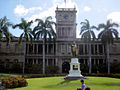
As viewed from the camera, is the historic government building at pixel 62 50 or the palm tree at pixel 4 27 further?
the historic government building at pixel 62 50

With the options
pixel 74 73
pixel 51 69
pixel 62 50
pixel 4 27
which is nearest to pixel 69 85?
pixel 74 73

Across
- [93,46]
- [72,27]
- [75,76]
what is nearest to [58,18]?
→ [72,27]

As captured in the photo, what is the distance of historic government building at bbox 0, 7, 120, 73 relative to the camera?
4638 centimetres

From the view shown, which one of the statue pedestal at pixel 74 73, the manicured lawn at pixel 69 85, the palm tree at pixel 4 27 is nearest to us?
the manicured lawn at pixel 69 85

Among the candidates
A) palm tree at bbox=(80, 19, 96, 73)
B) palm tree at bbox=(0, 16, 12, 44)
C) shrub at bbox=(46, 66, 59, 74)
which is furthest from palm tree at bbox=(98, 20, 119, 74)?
palm tree at bbox=(0, 16, 12, 44)

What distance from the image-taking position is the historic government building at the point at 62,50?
152 feet

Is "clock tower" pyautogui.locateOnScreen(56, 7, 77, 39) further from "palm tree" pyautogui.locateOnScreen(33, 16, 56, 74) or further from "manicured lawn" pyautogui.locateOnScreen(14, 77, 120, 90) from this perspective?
"manicured lawn" pyautogui.locateOnScreen(14, 77, 120, 90)

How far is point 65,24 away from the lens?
47500mm

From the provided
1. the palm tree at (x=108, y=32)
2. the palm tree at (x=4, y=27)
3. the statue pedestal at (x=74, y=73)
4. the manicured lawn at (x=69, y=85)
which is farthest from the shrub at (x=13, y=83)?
the palm tree at (x=108, y=32)

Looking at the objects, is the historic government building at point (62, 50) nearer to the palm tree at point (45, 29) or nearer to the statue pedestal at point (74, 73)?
the palm tree at point (45, 29)

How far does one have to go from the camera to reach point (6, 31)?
3127 cm

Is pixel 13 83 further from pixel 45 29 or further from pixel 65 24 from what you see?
pixel 65 24

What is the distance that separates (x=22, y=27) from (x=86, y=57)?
787 inches

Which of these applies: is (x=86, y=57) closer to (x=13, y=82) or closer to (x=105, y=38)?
(x=105, y=38)
